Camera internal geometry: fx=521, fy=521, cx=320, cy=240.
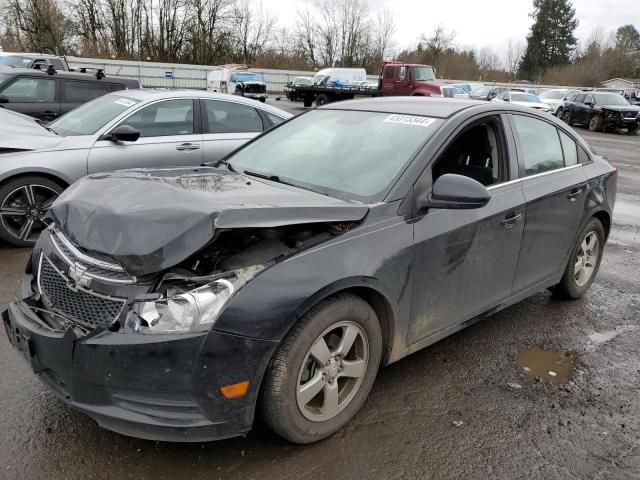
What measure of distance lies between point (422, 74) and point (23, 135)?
23050 millimetres

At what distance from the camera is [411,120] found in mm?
3387

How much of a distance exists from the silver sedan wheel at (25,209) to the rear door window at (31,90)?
3.88 metres

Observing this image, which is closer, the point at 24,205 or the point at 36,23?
the point at 24,205

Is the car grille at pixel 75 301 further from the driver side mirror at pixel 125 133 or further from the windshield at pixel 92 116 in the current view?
the windshield at pixel 92 116

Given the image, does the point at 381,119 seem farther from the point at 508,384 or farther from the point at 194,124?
Result: the point at 194,124

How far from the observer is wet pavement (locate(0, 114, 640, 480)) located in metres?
2.49

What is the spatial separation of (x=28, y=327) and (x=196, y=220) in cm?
98

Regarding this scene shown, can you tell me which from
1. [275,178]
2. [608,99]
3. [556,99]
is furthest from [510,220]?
[556,99]

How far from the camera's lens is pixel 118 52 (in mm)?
48844

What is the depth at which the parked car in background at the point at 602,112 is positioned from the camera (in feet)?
76.3

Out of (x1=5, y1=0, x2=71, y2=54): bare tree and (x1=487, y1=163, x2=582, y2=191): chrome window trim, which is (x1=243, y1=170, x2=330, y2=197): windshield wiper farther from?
(x1=5, y1=0, x2=71, y2=54): bare tree

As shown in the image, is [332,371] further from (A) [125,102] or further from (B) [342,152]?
(A) [125,102]

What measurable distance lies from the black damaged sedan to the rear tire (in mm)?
23914

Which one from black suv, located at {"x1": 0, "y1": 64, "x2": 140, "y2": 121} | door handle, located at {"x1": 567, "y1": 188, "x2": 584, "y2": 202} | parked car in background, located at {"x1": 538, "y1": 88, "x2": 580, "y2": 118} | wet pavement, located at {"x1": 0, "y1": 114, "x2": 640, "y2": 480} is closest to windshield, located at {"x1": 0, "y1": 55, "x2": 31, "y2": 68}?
black suv, located at {"x1": 0, "y1": 64, "x2": 140, "y2": 121}
